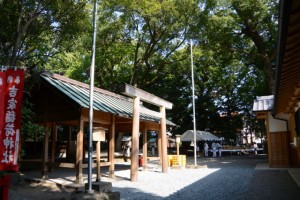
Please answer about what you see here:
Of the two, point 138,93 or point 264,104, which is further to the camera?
point 264,104

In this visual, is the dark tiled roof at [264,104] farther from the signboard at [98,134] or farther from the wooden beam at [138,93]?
the signboard at [98,134]

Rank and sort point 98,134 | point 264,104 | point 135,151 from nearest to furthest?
1. point 98,134
2. point 135,151
3. point 264,104

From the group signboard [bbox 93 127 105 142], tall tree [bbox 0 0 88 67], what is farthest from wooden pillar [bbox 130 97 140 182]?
tall tree [bbox 0 0 88 67]

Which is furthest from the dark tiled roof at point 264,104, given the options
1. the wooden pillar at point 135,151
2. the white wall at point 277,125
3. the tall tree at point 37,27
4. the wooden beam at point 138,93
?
the tall tree at point 37,27

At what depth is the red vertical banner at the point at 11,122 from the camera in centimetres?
530

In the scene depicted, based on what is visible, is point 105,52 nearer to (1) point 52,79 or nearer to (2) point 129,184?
(1) point 52,79

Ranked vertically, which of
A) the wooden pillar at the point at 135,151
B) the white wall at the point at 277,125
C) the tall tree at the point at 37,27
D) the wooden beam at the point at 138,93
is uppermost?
the tall tree at the point at 37,27

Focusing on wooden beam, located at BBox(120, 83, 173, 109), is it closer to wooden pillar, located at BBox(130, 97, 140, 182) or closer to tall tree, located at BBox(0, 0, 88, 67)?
wooden pillar, located at BBox(130, 97, 140, 182)

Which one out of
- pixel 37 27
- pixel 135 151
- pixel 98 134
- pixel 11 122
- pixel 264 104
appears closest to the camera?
pixel 11 122

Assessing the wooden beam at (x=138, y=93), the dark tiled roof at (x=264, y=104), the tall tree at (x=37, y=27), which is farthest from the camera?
the dark tiled roof at (x=264, y=104)

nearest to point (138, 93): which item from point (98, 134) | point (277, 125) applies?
point (98, 134)

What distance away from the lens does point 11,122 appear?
213 inches

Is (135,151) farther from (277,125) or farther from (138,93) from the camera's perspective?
(277,125)

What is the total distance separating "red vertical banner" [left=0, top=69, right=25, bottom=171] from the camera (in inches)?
209
